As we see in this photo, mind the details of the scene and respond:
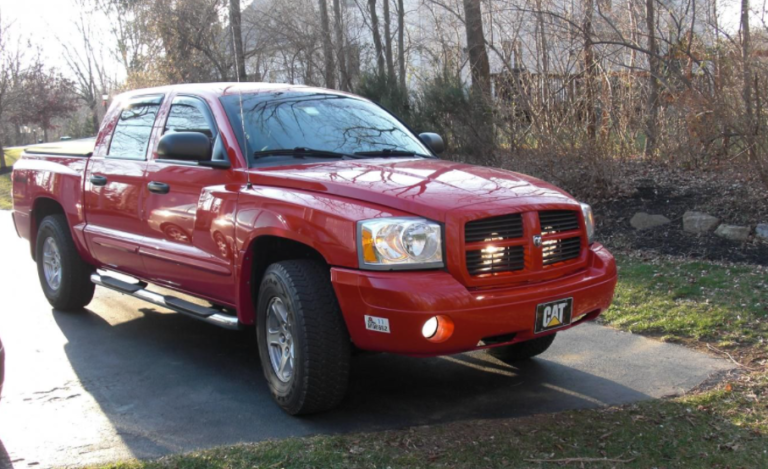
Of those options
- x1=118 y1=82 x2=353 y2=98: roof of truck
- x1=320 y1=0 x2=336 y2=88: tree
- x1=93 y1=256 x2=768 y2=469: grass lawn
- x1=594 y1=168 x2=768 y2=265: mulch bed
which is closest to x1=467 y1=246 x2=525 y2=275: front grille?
x1=93 y1=256 x2=768 y2=469: grass lawn

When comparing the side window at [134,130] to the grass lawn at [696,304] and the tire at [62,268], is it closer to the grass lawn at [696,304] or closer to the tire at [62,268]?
the tire at [62,268]

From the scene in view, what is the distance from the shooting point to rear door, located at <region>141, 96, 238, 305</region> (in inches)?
186

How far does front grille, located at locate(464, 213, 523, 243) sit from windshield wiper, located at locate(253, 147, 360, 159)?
1353 mm

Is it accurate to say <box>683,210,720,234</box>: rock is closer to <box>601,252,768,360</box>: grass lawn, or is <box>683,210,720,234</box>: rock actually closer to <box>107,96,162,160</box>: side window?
<box>601,252,768,360</box>: grass lawn

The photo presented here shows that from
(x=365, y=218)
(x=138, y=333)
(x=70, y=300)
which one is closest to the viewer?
(x=365, y=218)

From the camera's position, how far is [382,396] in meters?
4.67

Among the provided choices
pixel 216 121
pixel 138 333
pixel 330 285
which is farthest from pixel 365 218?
pixel 138 333

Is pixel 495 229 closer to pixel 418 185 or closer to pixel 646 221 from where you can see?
pixel 418 185

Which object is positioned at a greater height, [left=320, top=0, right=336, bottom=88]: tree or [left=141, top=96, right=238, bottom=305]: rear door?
[left=320, top=0, right=336, bottom=88]: tree

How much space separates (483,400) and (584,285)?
950 millimetres

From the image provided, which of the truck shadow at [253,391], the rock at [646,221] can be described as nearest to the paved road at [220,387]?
the truck shadow at [253,391]

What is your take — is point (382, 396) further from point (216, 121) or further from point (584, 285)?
point (216, 121)

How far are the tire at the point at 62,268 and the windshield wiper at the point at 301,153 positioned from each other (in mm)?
2714

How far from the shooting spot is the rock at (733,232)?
7508 millimetres
